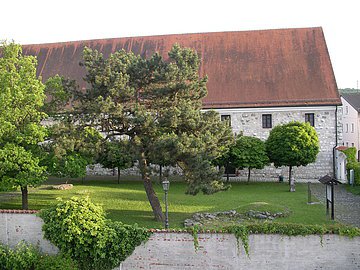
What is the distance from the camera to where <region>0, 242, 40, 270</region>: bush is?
40.9 ft

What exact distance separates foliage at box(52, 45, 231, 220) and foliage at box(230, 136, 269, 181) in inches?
358

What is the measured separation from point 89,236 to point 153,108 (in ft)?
18.0

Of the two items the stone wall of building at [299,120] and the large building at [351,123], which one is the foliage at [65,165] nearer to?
the stone wall of building at [299,120]

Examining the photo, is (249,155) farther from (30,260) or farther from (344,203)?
(30,260)

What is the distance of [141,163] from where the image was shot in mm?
16453

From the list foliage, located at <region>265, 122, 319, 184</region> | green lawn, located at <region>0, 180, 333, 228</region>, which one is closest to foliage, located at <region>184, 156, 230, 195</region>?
green lawn, located at <region>0, 180, 333, 228</region>

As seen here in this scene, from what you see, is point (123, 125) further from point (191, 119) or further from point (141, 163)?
point (191, 119)

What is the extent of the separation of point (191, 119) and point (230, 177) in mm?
14533

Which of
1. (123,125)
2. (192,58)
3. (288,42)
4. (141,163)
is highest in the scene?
(288,42)

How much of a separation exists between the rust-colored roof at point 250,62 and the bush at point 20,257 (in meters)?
17.5

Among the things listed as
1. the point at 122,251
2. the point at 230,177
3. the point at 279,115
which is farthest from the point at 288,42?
the point at 122,251

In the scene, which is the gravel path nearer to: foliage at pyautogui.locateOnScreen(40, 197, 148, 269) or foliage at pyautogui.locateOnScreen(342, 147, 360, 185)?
foliage at pyautogui.locateOnScreen(342, 147, 360, 185)

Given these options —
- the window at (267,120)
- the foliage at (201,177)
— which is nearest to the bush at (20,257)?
the foliage at (201,177)

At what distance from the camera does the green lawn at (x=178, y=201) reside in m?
17.0
